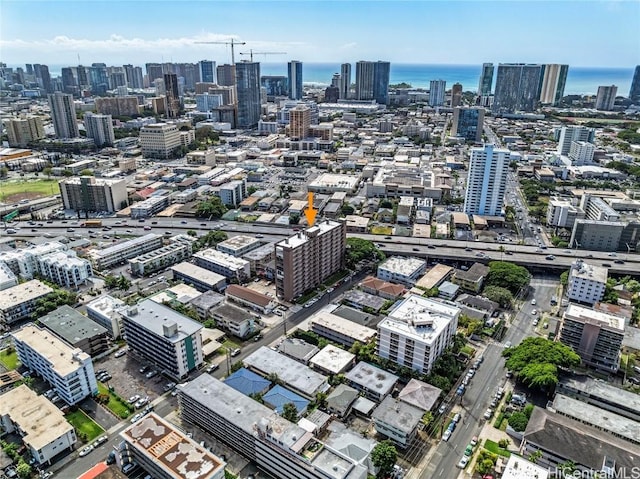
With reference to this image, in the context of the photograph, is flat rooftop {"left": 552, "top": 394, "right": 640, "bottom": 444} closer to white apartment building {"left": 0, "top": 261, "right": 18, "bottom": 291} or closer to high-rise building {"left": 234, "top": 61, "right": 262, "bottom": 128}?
white apartment building {"left": 0, "top": 261, "right": 18, "bottom": 291}

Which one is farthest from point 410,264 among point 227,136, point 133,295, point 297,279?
point 227,136

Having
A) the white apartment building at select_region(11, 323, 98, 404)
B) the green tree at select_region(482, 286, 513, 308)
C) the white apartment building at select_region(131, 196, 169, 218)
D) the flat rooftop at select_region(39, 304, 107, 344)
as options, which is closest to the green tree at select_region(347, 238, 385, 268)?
the green tree at select_region(482, 286, 513, 308)

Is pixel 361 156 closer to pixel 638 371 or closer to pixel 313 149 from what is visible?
pixel 313 149

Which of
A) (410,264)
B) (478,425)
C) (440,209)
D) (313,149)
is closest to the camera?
(478,425)

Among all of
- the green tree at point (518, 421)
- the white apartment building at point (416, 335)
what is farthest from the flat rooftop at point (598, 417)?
the white apartment building at point (416, 335)

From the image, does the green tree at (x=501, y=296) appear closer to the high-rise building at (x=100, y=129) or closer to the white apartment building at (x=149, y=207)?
the white apartment building at (x=149, y=207)

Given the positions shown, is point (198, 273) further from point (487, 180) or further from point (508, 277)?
point (487, 180)
